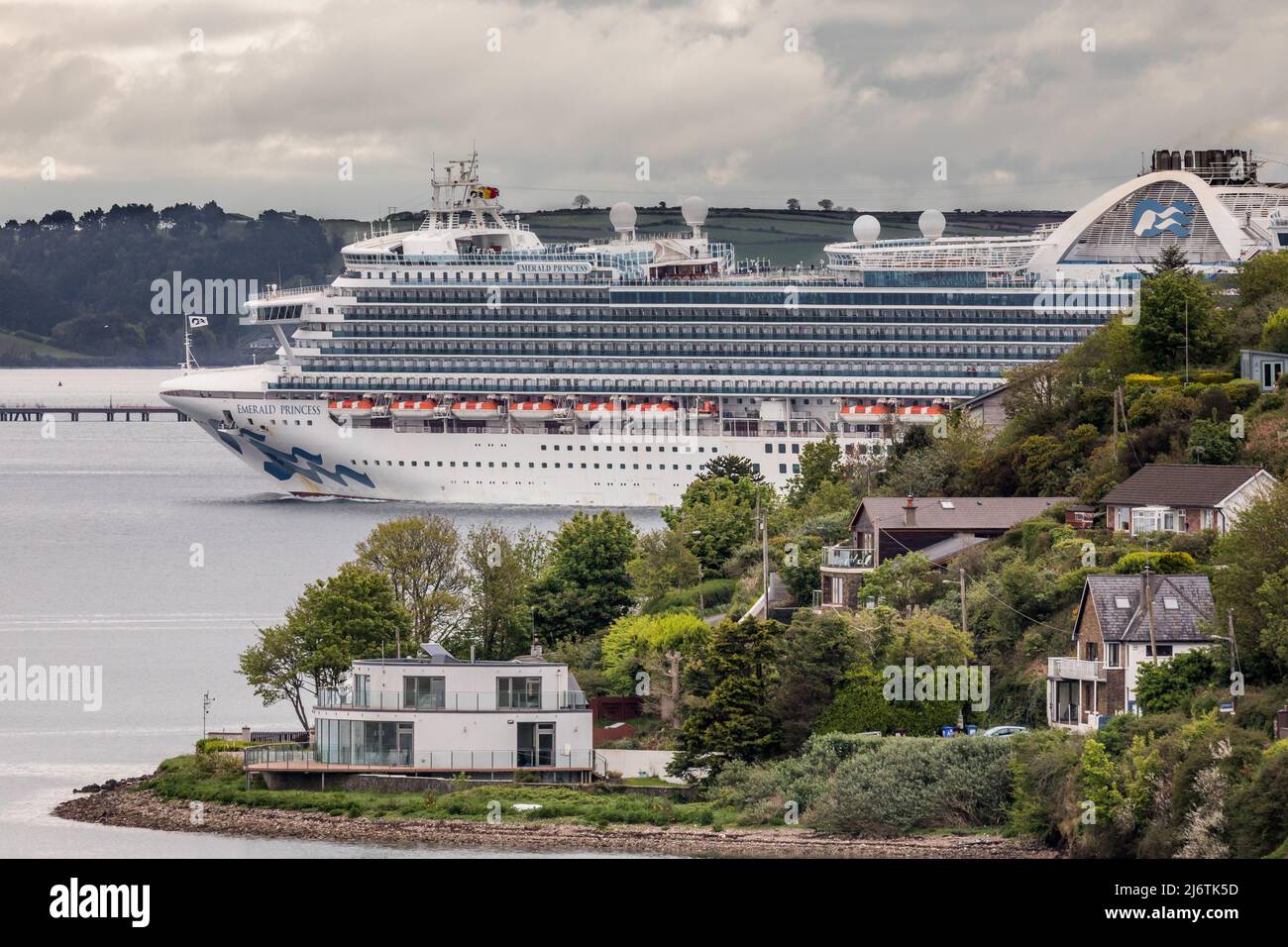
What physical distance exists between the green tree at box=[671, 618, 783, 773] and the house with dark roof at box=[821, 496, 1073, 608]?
5782 millimetres

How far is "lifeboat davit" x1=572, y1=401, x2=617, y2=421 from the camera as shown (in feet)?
343

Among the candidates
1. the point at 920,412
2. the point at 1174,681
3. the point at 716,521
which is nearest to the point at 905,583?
the point at 1174,681

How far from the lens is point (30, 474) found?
139500 mm

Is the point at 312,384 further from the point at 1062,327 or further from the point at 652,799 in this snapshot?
the point at 652,799

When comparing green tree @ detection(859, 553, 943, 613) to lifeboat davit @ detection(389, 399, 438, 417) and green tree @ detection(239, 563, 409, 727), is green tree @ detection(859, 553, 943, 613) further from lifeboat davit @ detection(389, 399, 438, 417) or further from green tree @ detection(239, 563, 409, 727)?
lifeboat davit @ detection(389, 399, 438, 417)

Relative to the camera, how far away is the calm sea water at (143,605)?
41781 mm

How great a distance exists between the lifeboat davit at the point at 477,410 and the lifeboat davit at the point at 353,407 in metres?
3.89

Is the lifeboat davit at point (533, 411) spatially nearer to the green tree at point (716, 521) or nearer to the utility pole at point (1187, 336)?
the green tree at point (716, 521)

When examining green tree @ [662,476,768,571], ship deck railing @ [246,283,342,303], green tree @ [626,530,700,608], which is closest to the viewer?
green tree @ [626,530,700,608]

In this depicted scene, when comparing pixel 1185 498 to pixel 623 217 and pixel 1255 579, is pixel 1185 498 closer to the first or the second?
pixel 1255 579

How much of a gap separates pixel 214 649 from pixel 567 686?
73.0 feet

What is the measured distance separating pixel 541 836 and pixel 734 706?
4.83 metres

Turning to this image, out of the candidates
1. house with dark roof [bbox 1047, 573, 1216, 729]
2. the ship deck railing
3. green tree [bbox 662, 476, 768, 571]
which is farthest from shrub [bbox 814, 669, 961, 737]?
the ship deck railing

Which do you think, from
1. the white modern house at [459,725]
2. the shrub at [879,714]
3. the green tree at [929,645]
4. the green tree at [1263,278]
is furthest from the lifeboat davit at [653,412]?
the shrub at [879,714]
